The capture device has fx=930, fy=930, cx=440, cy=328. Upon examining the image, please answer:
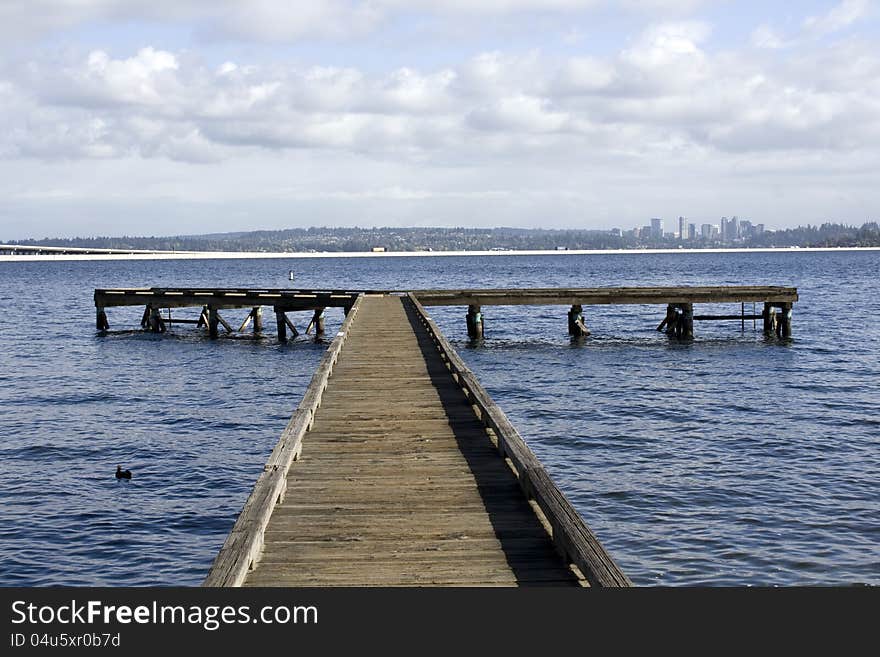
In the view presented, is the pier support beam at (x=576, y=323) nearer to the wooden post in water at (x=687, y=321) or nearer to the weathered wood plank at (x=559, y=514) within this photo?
the wooden post in water at (x=687, y=321)

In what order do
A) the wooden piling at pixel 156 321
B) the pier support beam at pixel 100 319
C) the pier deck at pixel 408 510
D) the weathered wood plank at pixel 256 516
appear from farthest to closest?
the pier support beam at pixel 100 319 → the wooden piling at pixel 156 321 → the pier deck at pixel 408 510 → the weathered wood plank at pixel 256 516

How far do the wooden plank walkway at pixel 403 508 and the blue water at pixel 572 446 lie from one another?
8.09ft

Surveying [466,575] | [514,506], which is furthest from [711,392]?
[466,575]

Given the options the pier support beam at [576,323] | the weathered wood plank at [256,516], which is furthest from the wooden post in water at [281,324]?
the weathered wood plank at [256,516]

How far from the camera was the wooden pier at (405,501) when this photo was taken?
712 centimetres

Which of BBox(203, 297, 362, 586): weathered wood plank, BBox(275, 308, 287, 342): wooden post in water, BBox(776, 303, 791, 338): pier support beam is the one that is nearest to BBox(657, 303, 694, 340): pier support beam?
BBox(776, 303, 791, 338): pier support beam

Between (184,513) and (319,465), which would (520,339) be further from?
(319,465)

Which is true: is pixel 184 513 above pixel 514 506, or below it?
below

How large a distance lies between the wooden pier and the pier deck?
2 cm

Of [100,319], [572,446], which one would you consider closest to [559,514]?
[572,446]

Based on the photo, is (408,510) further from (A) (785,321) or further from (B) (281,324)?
(A) (785,321)

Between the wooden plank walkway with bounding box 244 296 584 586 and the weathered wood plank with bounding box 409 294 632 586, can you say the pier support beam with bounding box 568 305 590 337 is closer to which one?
the wooden plank walkway with bounding box 244 296 584 586

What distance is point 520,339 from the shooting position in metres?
39.5
